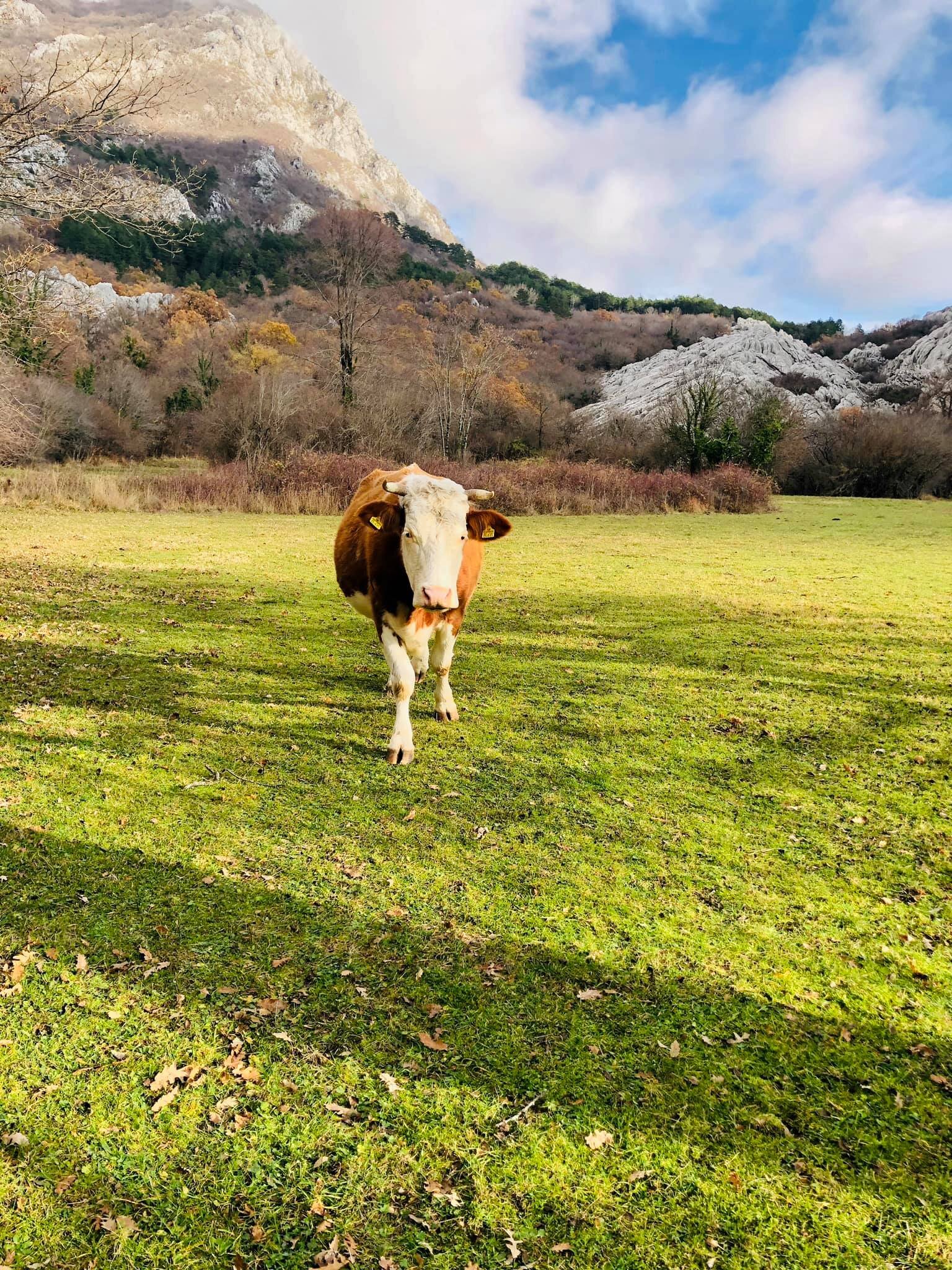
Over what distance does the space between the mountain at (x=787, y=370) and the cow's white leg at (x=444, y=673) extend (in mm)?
48775

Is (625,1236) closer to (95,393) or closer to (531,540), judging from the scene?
(531,540)

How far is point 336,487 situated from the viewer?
26.7 meters

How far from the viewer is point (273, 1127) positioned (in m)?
2.49

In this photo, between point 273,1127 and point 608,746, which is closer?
point 273,1127

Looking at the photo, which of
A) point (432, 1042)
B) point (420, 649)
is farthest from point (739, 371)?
point (432, 1042)

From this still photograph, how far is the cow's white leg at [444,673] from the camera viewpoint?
21.5 ft

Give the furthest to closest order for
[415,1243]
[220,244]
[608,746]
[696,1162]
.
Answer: [220,244]
[608,746]
[696,1162]
[415,1243]

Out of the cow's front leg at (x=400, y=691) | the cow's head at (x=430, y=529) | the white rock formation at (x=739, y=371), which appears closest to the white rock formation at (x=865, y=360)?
the white rock formation at (x=739, y=371)

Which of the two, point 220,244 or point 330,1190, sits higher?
point 220,244

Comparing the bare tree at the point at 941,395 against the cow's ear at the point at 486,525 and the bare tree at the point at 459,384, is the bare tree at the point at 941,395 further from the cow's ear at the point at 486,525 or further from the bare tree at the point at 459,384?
the cow's ear at the point at 486,525

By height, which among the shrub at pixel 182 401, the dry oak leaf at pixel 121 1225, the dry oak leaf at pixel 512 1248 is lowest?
the dry oak leaf at pixel 121 1225

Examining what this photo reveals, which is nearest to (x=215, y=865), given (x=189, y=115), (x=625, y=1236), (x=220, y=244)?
(x=625, y=1236)

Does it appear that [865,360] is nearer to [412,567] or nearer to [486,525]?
[486,525]

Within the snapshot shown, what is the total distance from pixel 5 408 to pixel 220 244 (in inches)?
2960
